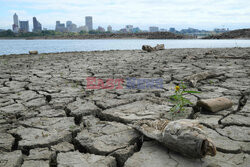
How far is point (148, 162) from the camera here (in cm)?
149

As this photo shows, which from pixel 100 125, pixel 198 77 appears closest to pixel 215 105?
pixel 100 125

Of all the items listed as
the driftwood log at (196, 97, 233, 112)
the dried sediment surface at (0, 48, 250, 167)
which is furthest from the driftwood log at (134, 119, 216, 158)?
the driftwood log at (196, 97, 233, 112)

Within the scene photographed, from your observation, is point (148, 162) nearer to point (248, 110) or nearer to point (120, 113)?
point (120, 113)

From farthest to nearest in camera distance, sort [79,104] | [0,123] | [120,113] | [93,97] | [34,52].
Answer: [34,52] → [93,97] → [79,104] → [120,113] → [0,123]

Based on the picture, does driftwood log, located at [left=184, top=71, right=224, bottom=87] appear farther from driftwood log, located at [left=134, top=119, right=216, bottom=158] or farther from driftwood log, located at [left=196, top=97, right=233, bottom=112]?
driftwood log, located at [left=134, top=119, right=216, bottom=158]

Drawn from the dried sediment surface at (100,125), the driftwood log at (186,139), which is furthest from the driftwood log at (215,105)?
the driftwood log at (186,139)

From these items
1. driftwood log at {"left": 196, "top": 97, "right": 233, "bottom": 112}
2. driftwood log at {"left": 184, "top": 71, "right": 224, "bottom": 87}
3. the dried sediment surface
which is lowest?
the dried sediment surface

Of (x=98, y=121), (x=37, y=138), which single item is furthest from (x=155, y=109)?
(x=37, y=138)

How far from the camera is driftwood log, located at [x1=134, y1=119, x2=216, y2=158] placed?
140cm

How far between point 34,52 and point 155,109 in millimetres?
8441

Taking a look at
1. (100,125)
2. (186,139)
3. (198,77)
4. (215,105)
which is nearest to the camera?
(186,139)

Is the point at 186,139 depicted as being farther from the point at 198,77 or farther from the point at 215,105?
the point at 198,77

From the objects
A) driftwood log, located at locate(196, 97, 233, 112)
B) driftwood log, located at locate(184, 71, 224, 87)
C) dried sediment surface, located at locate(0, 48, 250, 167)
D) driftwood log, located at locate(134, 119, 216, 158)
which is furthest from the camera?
driftwood log, located at locate(184, 71, 224, 87)

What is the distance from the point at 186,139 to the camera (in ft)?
4.76
